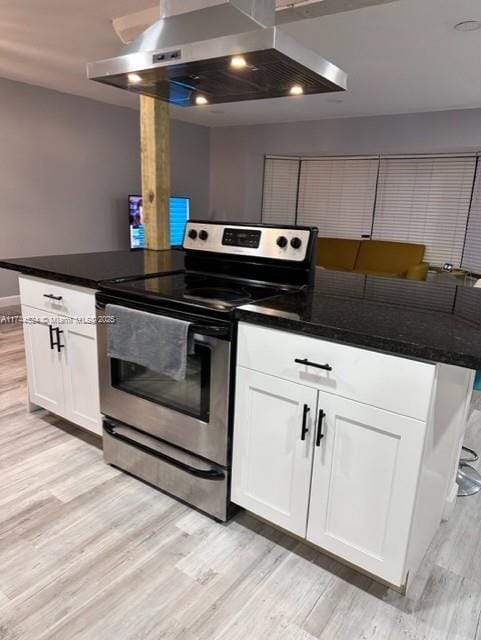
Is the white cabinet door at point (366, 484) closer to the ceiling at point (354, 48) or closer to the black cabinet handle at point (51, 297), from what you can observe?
the black cabinet handle at point (51, 297)

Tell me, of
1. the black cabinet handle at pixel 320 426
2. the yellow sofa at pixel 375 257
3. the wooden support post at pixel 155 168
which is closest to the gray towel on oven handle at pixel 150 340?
the black cabinet handle at pixel 320 426

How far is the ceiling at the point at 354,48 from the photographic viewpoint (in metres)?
2.73

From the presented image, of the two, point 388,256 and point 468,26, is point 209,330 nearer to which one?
point 468,26

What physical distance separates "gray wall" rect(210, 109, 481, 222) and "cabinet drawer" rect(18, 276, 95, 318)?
490cm

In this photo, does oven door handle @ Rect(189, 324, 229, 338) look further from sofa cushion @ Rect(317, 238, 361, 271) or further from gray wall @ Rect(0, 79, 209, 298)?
sofa cushion @ Rect(317, 238, 361, 271)

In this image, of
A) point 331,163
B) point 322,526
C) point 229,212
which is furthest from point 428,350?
point 229,212

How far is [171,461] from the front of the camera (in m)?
1.89

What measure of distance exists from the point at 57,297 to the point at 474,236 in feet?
17.2

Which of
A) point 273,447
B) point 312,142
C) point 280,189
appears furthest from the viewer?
point 280,189

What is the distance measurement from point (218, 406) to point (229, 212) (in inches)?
236

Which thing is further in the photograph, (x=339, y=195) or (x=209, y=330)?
(x=339, y=195)

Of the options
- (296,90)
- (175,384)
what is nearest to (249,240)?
(296,90)

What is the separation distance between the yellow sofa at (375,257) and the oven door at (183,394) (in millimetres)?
3936

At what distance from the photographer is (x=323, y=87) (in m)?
1.79
